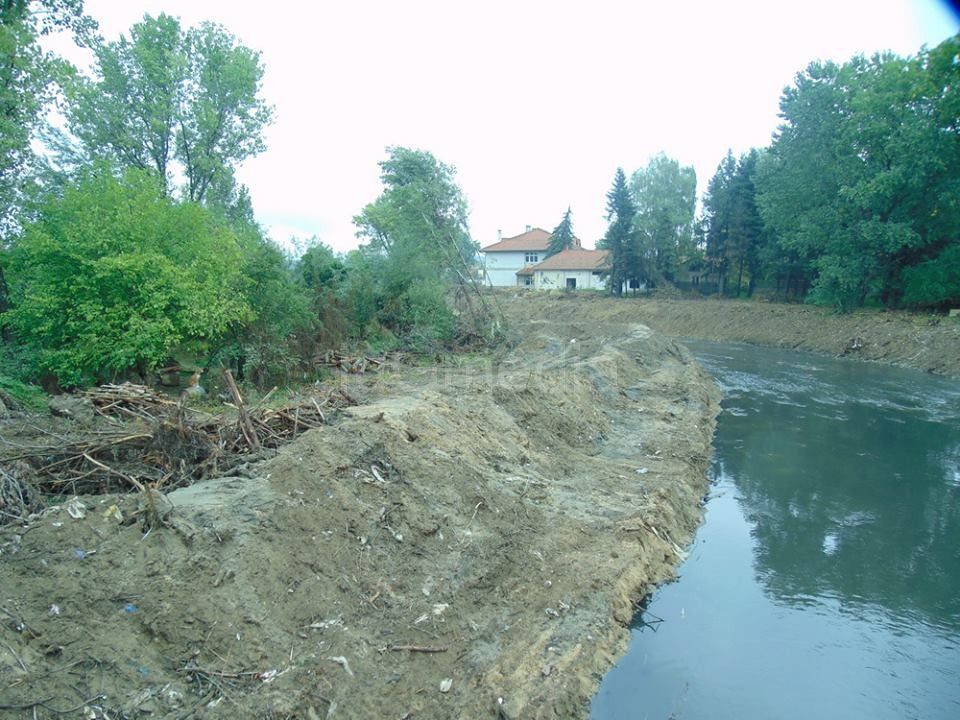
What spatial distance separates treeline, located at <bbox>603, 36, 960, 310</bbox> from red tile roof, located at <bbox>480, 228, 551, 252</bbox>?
2994 centimetres

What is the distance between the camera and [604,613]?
7320mm

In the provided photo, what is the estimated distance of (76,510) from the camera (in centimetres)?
603

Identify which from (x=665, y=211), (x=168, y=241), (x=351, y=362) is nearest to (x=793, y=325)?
(x=665, y=211)

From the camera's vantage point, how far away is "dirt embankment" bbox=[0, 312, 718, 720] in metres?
5.05

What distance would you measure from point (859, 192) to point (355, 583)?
35369 mm

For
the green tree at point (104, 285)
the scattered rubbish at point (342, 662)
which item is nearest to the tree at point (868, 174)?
the green tree at point (104, 285)

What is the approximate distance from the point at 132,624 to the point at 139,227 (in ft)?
34.1

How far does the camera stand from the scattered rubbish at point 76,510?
5.98 m

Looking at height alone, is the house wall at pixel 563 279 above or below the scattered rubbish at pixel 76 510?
above

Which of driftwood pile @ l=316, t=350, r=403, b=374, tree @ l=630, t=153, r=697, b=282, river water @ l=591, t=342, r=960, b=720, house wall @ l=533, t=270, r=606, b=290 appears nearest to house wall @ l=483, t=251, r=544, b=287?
house wall @ l=533, t=270, r=606, b=290

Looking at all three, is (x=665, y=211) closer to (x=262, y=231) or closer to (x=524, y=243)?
(x=524, y=243)

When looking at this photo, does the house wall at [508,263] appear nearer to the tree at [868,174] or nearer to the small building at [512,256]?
the small building at [512,256]

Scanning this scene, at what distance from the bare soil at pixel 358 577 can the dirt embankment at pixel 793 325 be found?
2320 centimetres

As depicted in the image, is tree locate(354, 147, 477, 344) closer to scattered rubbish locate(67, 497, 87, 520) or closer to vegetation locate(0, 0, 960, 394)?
vegetation locate(0, 0, 960, 394)
